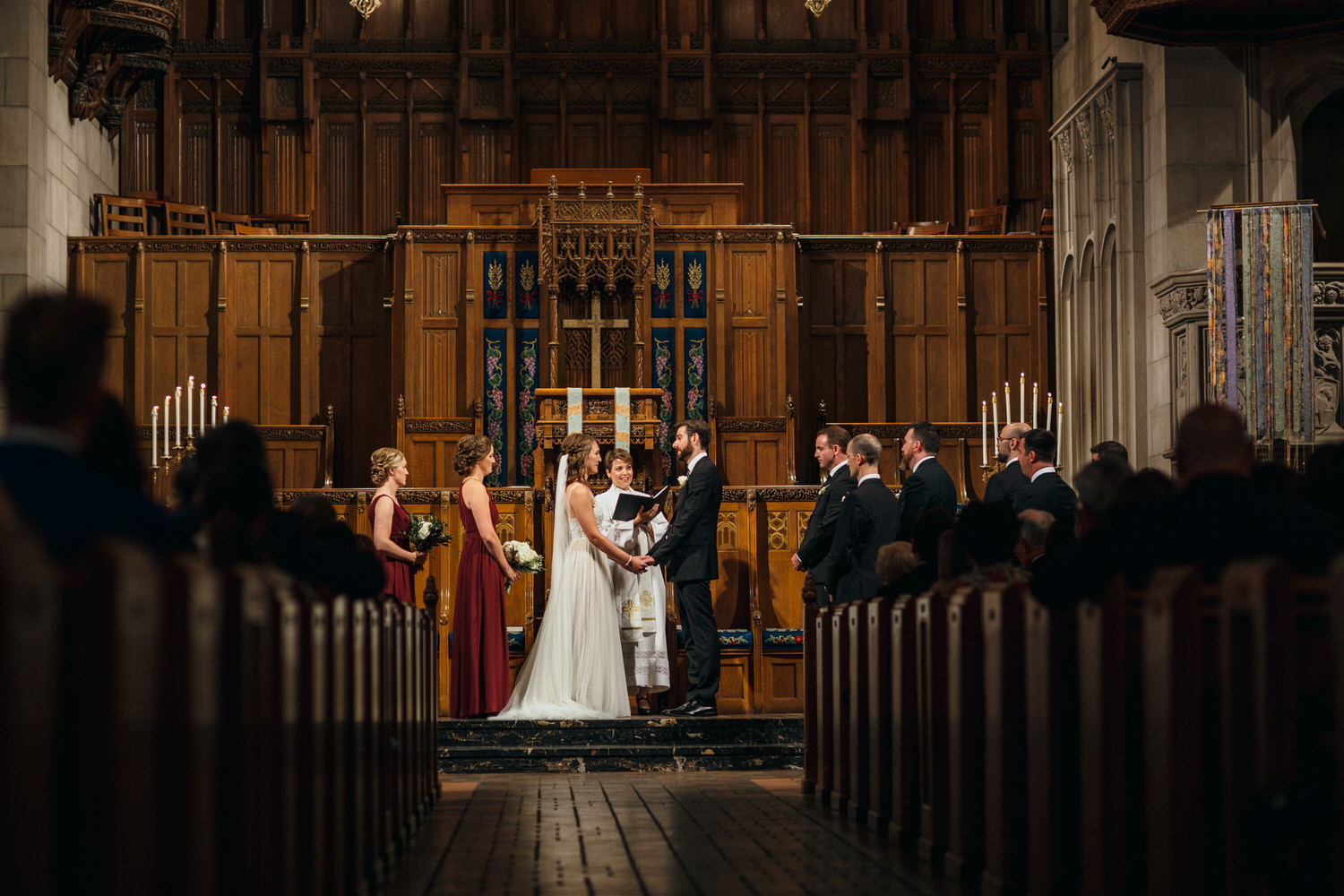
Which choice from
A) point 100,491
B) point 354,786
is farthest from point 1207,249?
point 100,491

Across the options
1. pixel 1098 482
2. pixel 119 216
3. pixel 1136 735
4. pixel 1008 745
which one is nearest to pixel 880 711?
pixel 1098 482

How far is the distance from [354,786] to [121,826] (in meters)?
2.25

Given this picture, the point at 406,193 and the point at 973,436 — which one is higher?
the point at 406,193

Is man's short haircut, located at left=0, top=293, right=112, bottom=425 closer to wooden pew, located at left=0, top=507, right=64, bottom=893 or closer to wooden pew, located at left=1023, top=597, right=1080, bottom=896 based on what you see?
wooden pew, located at left=0, top=507, right=64, bottom=893

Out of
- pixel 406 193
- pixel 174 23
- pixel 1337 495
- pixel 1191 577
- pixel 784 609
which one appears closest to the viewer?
pixel 1191 577

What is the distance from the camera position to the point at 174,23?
1526 cm

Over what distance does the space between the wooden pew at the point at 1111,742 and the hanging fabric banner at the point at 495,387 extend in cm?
1189

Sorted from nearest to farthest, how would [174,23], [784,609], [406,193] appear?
[784,609], [174,23], [406,193]

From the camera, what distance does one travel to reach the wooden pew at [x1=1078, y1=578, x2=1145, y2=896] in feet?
11.2

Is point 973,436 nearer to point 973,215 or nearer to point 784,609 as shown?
point 973,215

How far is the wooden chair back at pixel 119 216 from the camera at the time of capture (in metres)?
16.3

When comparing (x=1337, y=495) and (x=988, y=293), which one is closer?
(x=1337, y=495)

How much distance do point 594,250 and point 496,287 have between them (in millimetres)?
1179

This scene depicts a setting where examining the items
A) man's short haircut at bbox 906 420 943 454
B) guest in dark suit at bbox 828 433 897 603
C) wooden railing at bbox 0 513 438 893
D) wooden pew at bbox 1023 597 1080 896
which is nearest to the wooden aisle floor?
wooden pew at bbox 1023 597 1080 896
